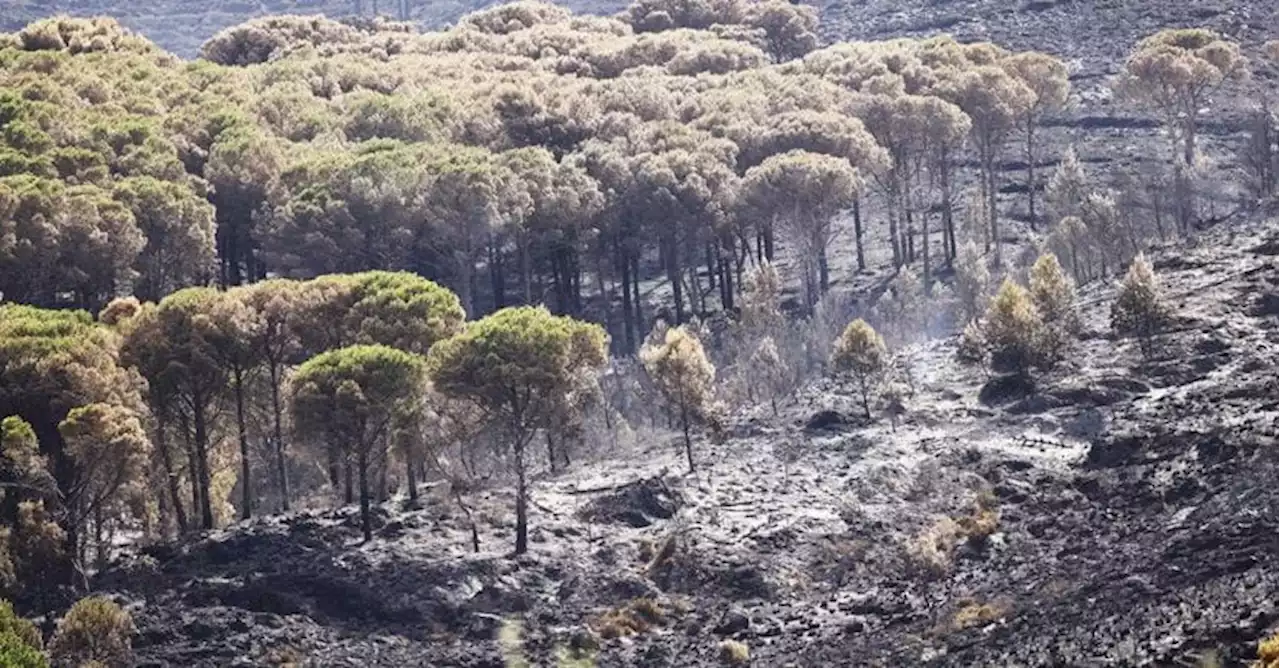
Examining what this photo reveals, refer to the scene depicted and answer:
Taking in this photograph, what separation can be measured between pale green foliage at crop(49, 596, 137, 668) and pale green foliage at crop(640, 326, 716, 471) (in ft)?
65.7

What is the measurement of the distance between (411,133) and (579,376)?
36.6 meters

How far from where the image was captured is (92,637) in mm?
Answer: 48375

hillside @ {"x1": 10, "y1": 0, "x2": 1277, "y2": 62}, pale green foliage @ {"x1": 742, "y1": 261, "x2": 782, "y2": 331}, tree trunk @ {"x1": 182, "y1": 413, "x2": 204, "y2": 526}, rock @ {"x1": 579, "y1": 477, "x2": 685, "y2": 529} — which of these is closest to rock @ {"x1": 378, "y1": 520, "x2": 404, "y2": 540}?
rock @ {"x1": 579, "y1": 477, "x2": 685, "y2": 529}

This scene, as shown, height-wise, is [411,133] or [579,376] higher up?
[411,133]

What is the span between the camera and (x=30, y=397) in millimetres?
55031

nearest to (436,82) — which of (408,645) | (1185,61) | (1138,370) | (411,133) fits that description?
(411,133)

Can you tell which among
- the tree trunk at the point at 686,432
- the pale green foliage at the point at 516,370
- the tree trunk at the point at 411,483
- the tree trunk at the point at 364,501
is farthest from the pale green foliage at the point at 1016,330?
the tree trunk at the point at 364,501

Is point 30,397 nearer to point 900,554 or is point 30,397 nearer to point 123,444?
point 123,444

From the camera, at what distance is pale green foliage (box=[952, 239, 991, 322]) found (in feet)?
246

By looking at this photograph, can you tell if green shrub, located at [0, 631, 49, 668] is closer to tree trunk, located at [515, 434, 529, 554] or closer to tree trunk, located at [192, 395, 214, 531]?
tree trunk, located at [192, 395, 214, 531]

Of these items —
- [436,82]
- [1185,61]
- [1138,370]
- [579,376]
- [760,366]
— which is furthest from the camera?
[436,82]

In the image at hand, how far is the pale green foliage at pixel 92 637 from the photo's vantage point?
4803 cm

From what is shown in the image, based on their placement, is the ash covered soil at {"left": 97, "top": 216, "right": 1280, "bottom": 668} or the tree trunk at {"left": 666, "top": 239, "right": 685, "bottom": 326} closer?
the ash covered soil at {"left": 97, "top": 216, "right": 1280, "bottom": 668}

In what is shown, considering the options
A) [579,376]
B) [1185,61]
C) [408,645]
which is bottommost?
[408,645]
